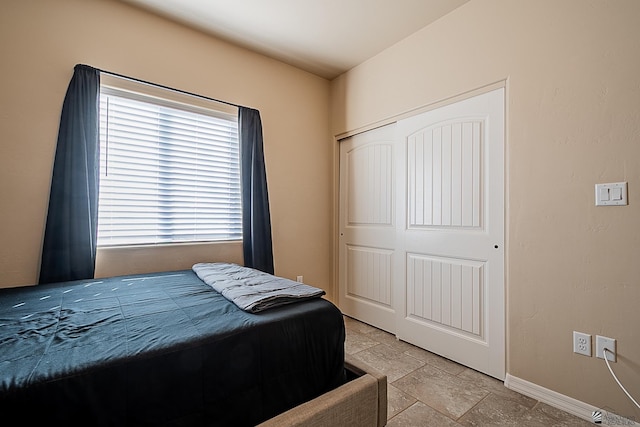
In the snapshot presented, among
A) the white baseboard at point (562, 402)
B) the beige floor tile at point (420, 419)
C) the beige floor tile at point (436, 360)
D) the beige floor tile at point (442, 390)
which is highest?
the white baseboard at point (562, 402)

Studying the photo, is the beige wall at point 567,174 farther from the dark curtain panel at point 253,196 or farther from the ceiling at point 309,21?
the dark curtain panel at point 253,196

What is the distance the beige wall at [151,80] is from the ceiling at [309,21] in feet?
0.50

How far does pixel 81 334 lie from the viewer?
3.43 feet

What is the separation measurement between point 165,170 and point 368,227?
6.17 ft

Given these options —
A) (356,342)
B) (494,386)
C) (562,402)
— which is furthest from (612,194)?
(356,342)

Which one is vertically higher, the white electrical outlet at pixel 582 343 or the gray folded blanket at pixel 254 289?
the gray folded blanket at pixel 254 289

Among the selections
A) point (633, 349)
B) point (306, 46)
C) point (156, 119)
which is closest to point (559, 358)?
point (633, 349)

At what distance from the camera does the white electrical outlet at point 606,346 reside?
4.97ft

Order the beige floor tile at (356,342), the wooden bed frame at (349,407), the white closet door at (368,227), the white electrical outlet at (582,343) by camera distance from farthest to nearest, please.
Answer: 1. the white closet door at (368,227)
2. the beige floor tile at (356,342)
3. the white electrical outlet at (582,343)
4. the wooden bed frame at (349,407)

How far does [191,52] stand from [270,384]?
255cm

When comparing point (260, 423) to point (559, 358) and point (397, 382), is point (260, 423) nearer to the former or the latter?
point (397, 382)

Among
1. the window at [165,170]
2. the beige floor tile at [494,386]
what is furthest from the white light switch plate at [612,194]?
the window at [165,170]

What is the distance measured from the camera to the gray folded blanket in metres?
1.30

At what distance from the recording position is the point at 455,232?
2.24 metres
